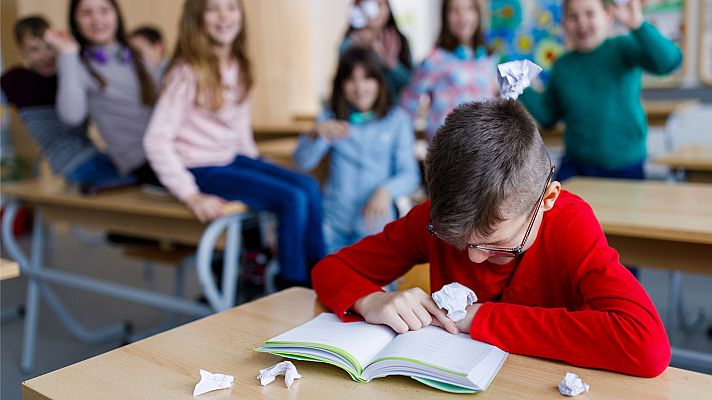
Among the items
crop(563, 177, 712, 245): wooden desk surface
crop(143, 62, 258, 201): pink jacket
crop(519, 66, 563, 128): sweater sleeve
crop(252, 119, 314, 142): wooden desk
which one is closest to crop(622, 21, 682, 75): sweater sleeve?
crop(519, 66, 563, 128): sweater sleeve

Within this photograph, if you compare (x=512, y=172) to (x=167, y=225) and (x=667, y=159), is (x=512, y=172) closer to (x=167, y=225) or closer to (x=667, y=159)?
(x=167, y=225)

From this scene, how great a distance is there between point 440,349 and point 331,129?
1662 mm

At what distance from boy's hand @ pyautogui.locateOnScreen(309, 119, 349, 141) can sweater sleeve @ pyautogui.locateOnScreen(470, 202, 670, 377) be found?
1.53 m

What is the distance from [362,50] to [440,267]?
1604mm

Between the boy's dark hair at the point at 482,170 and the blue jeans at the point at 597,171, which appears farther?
the blue jeans at the point at 597,171

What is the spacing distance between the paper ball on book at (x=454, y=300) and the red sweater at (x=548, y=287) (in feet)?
0.08

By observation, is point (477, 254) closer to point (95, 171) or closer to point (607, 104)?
point (607, 104)

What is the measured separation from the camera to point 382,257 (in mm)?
1171

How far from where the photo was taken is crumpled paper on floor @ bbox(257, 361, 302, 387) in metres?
0.82

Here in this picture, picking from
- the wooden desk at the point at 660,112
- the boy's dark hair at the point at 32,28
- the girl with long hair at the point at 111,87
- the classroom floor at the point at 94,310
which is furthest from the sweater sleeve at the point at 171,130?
the wooden desk at the point at 660,112

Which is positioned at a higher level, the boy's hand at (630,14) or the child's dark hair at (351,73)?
the boy's hand at (630,14)

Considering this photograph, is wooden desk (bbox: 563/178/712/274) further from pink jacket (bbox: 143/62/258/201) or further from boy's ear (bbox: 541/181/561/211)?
pink jacket (bbox: 143/62/258/201)

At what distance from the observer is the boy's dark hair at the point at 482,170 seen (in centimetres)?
86

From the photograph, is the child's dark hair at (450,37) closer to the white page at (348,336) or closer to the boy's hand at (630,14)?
the boy's hand at (630,14)
